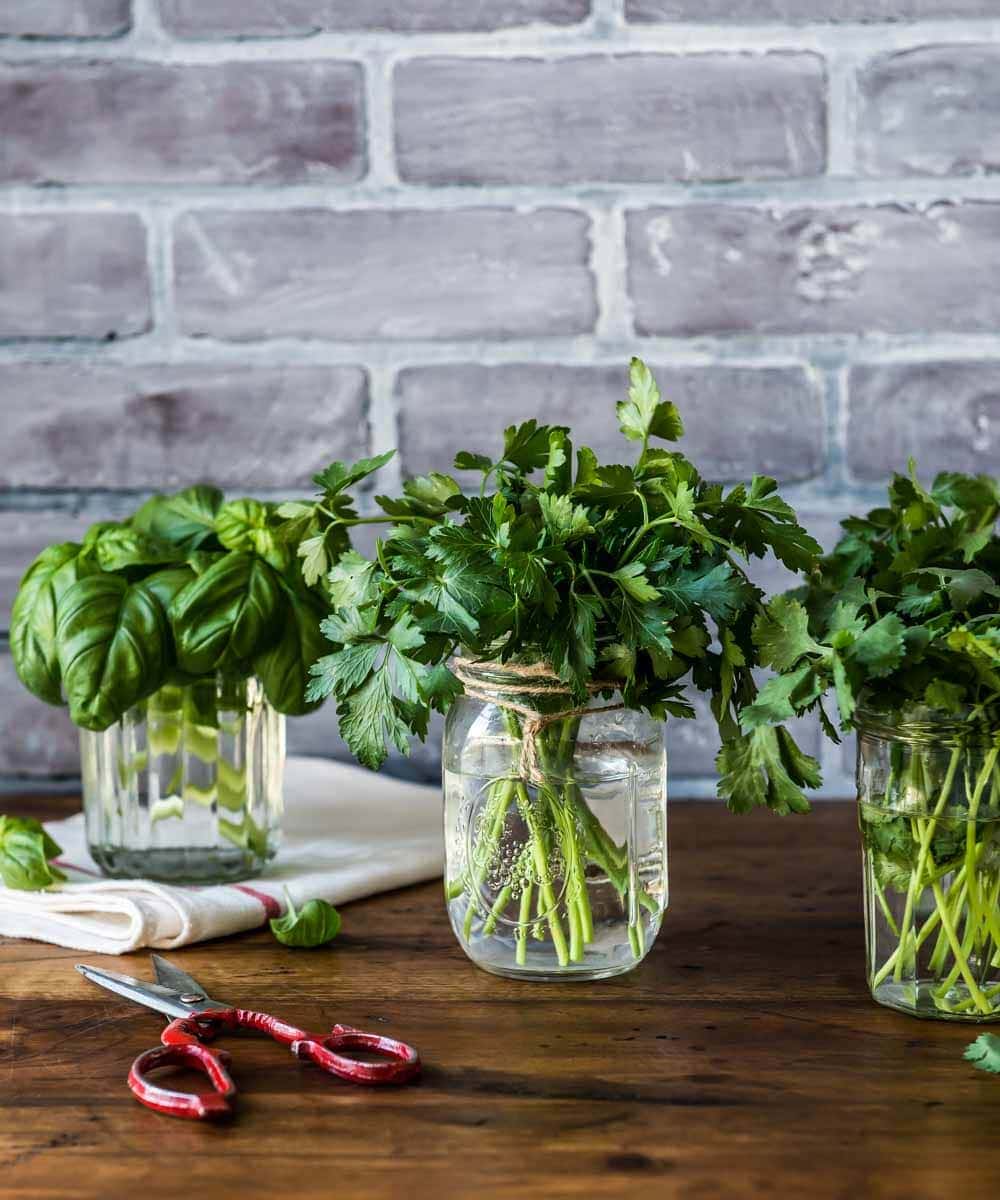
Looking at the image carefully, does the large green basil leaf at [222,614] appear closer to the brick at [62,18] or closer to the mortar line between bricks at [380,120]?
the mortar line between bricks at [380,120]

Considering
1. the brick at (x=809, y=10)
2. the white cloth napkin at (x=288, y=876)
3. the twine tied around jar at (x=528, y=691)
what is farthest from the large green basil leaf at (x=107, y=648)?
the brick at (x=809, y=10)

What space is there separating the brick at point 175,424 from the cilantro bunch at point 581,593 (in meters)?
0.46

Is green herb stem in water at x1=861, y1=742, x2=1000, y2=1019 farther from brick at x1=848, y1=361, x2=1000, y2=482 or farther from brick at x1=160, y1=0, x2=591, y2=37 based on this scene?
brick at x1=160, y1=0, x2=591, y2=37

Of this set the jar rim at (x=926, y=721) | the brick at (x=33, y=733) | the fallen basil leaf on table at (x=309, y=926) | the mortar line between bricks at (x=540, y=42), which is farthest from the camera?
the brick at (x=33, y=733)

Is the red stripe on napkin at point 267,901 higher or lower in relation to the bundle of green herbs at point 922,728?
lower

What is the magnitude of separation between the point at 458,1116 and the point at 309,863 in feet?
1.31

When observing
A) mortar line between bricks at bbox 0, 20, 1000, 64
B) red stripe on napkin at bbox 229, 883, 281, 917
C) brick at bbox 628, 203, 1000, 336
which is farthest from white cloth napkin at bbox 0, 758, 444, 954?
mortar line between bricks at bbox 0, 20, 1000, 64

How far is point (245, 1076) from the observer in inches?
27.1

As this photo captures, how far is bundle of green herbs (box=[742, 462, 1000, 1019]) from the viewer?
0.69 m

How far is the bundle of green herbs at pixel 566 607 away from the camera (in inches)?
28.1

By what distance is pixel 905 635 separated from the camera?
68 cm

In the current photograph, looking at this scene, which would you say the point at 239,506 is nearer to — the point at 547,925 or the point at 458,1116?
the point at 547,925

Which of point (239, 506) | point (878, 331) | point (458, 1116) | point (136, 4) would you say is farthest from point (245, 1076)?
point (136, 4)

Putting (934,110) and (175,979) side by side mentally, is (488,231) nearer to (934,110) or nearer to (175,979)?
(934,110)
